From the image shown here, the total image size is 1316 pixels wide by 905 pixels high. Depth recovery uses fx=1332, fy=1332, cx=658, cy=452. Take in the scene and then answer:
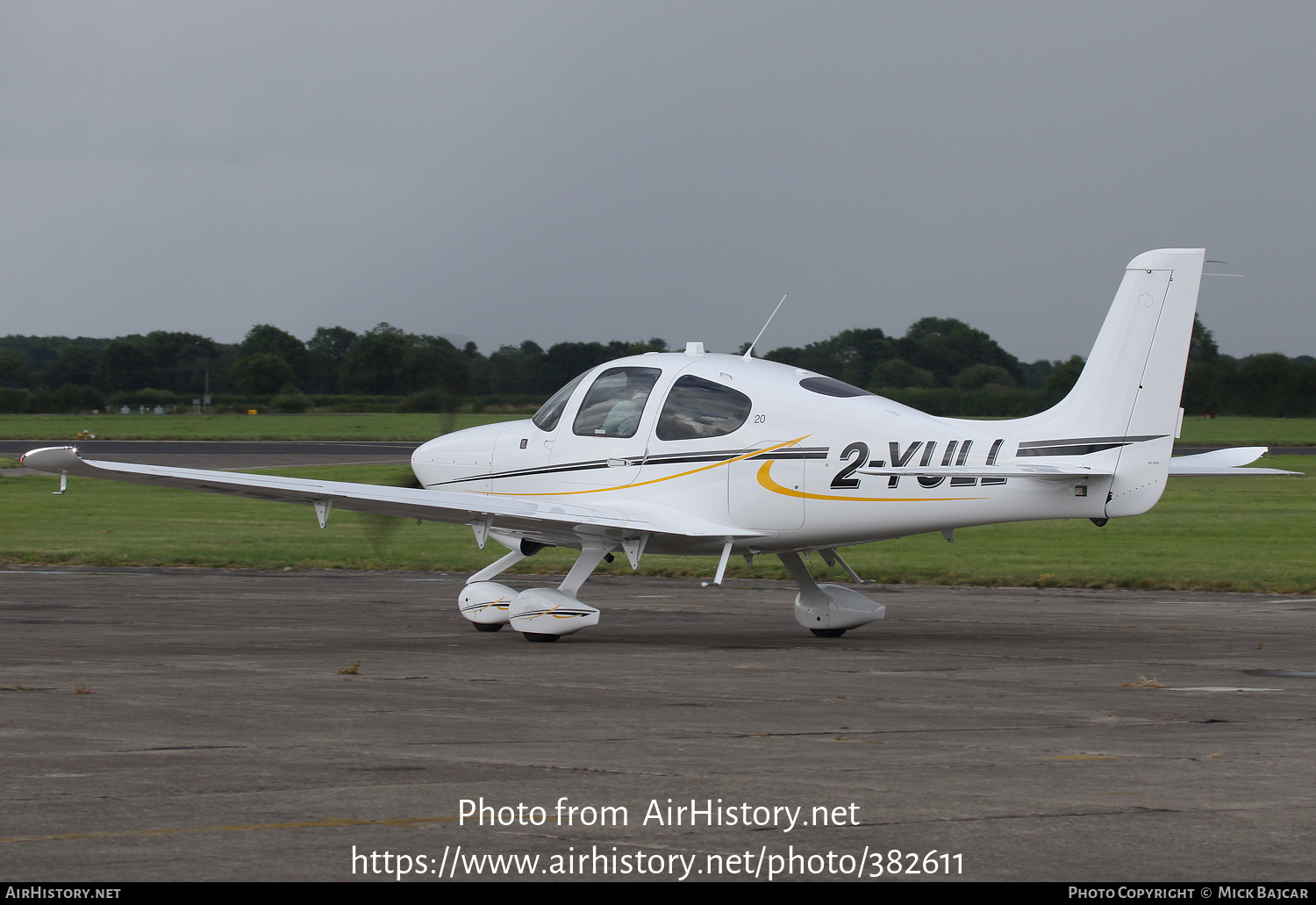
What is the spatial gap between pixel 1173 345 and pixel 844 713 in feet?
16.5

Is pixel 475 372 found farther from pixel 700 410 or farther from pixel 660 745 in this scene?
pixel 660 745

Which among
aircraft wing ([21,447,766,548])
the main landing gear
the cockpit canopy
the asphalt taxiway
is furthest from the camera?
the cockpit canopy

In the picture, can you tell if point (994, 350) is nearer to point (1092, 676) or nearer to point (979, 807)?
point (1092, 676)

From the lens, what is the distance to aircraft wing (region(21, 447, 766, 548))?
1170 cm

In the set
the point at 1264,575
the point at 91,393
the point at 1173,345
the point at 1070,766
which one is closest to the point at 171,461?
the point at 1264,575

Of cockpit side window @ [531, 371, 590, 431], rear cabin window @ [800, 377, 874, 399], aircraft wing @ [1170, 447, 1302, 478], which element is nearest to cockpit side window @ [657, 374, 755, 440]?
rear cabin window @ [800, 377, 874, 399]

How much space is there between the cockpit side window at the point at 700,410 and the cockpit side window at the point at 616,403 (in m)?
0.30

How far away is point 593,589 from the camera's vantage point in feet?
59.2

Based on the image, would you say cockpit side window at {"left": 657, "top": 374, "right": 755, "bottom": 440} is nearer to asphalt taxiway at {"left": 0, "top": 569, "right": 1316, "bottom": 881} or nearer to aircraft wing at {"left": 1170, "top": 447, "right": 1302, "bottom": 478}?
asphalt taxiway at {"left": 0, "top": 569, "right": 1316, "bottom": 881}

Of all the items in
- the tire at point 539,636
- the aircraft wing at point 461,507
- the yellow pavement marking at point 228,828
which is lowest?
the tire at point 539,636

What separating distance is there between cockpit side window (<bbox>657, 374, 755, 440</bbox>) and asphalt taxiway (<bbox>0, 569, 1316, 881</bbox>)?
2019mm

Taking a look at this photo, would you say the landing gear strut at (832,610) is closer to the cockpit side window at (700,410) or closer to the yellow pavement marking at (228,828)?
the cockpit side window at (700,410)

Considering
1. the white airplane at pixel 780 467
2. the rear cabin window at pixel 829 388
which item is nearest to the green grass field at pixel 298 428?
the white airplane at pixel 780 467

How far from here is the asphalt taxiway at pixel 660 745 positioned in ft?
17.6
